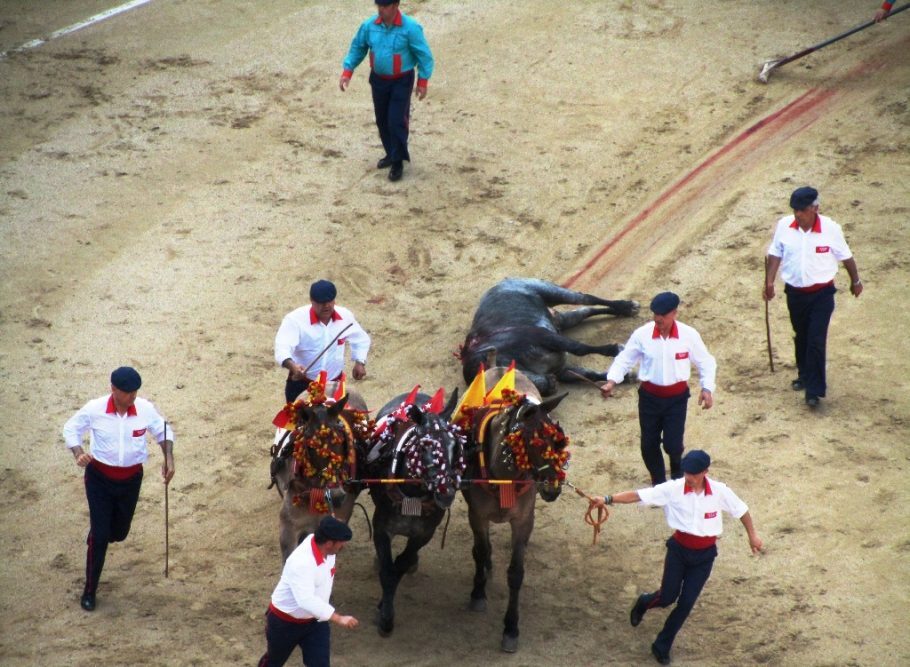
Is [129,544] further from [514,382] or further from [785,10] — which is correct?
[785,10]

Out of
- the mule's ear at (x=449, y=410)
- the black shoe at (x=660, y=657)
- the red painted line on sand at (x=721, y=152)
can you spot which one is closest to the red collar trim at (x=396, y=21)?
the red painted line on sand at (x=721, y=152)

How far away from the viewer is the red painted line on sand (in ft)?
49.2

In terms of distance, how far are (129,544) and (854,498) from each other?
585 cm

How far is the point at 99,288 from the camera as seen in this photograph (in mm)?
14188

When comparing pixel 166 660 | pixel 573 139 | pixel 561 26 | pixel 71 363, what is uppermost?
pixel 561 26

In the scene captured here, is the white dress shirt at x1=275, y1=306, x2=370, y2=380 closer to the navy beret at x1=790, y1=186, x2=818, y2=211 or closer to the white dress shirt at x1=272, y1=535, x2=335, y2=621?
the white dress shirt at x1=272, y1=535, x2=335, y2=621

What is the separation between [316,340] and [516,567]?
259 cm

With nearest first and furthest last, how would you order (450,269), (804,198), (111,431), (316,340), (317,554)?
(317,554)
(111,431)
(316,340)
(804,198)
(450,269)

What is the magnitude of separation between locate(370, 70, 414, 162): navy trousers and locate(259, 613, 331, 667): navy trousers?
813 centimetres

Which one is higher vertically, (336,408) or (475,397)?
(336,408)

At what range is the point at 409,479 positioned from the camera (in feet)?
30.5

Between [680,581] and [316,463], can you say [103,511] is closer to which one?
[316,463]

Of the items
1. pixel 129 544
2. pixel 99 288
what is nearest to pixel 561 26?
pixel 99 288

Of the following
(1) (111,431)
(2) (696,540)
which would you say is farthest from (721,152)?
(1) (111,431)
